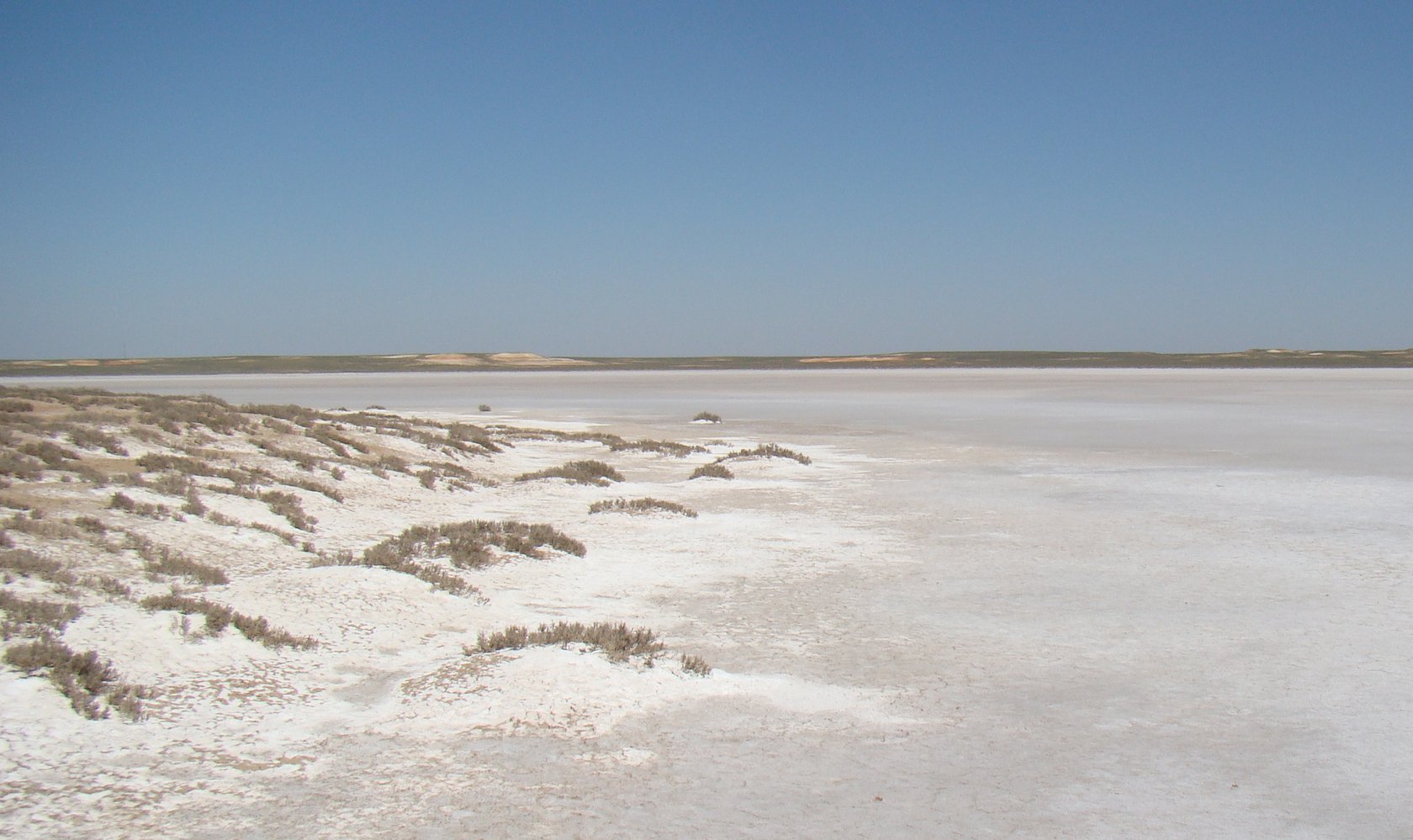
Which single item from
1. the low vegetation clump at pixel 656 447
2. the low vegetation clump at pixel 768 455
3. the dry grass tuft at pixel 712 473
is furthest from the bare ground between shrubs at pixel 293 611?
the low vegetation clump at pixel 656 447

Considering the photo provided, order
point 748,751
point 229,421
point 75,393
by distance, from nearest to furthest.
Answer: point 748,751, point 229,421, point 75,393

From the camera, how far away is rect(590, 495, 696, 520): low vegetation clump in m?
14.8

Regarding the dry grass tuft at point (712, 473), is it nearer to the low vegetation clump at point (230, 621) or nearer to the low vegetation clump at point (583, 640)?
the low vegetation clump at point (583, 640)

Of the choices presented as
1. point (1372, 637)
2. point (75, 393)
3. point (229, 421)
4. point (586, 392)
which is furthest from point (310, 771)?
point (586, 392)

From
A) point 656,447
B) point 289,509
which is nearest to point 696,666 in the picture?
point 289,509

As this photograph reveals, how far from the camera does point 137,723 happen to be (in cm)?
620

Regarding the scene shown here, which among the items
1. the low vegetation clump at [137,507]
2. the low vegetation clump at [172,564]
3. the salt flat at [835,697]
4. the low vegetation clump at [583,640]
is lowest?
the salt flat at [835,697]

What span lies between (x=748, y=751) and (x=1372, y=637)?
5.36 metres

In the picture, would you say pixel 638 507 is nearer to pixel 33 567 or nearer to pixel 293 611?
pixel 293 611

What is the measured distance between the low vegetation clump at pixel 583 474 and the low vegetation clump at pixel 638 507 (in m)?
3.06

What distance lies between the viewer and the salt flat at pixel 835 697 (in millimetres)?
5266

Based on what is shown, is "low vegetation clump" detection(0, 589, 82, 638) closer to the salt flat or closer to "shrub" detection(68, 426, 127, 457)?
the salt flat

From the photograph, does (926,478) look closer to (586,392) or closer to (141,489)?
(141,489)

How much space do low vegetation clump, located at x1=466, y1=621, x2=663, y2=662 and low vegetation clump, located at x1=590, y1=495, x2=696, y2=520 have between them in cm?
685
